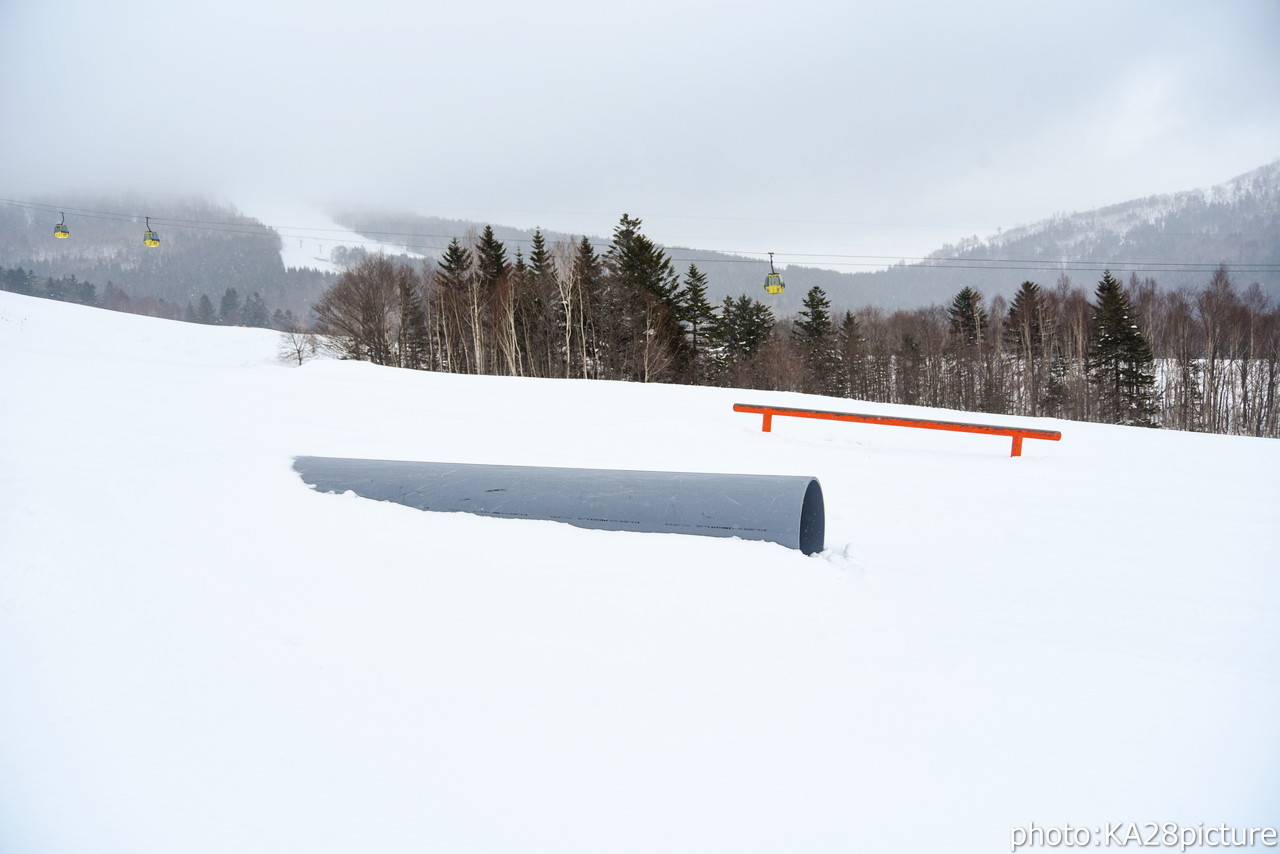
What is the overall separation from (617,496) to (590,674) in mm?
1856

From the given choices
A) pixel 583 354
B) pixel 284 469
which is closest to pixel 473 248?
pixel 583 354

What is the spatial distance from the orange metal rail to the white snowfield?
10.7 feet

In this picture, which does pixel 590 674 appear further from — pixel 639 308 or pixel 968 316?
pixel 968 316

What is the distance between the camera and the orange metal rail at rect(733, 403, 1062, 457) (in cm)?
1004

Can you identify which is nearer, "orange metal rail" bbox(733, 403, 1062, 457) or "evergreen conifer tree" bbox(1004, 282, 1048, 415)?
"orange metal rail" bbox(733, 403, 1062, 457)

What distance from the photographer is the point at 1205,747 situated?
295cm

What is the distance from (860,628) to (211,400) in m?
10.9

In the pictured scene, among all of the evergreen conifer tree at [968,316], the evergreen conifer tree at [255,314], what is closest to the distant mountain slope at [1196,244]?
the evergreen conifer tree at [968,316]

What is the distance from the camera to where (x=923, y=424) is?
1073 cm

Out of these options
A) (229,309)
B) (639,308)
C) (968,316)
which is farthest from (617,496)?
(229,309)

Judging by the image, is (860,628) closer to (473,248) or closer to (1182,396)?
(473,248)

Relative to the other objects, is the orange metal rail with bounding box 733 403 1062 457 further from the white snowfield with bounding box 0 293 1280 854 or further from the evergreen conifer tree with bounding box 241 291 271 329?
the evergreen conifer tree with bounding box 241 291 271 329

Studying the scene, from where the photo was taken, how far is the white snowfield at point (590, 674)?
253 cm

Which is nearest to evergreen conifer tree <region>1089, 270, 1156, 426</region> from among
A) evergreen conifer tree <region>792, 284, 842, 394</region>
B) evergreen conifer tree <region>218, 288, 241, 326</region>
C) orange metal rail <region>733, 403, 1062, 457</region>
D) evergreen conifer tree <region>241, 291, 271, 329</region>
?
evergreen conifer tree <region>792, 284, 842, 394</region>
